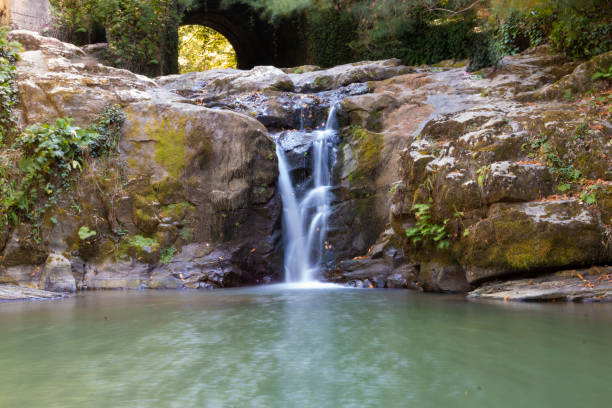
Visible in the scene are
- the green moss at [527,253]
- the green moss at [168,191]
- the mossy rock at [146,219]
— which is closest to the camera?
the green moss at [527,253]

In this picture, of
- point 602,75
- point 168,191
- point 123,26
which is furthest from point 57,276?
point 602,75

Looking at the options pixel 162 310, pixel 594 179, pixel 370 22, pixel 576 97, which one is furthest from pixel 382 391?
pixel 370 22

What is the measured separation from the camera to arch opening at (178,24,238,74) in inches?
1163

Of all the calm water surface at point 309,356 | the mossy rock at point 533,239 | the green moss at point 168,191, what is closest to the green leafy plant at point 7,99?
the green moss at point 168,191

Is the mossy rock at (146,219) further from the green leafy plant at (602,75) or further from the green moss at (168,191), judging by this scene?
the green leafy plant at (602,75)

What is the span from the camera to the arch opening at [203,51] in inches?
1163

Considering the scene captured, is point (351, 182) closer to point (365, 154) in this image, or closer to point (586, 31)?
point (365, 154)

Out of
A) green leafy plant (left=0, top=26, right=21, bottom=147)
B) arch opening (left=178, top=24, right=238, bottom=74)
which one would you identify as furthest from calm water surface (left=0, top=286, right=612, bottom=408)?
arch opening (left=178, top=24, right=238, bottom=74)

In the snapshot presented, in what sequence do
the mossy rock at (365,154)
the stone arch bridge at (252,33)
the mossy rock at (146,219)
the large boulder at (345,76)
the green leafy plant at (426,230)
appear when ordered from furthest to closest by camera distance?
the stone arch bridge at (252,33)
the large boulder at (345,76)
the mossy rock at (365,154)
the mossy rock at (146,219)
the green leafy plant at (426,230)

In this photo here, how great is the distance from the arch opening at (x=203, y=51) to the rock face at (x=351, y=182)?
1821cm

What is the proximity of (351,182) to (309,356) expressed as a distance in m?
6.57

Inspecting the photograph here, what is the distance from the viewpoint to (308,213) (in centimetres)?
992

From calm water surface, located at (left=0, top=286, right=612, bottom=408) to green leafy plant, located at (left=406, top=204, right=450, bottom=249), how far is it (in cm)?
134

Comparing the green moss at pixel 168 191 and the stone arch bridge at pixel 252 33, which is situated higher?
the stone arch bridge at pixel 252 33
